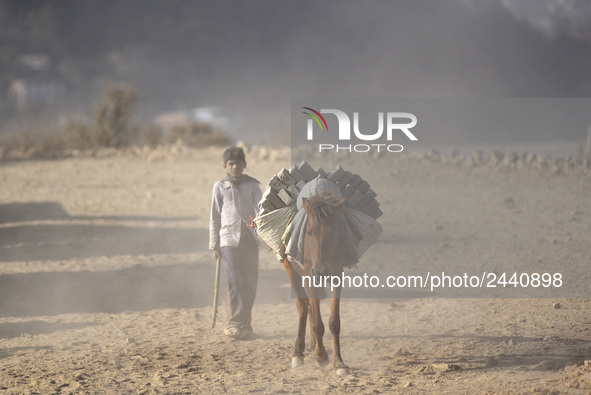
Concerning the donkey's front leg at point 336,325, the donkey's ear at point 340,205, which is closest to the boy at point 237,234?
the donkey's front leg at point 336,325

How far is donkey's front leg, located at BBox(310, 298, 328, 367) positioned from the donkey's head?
43cm

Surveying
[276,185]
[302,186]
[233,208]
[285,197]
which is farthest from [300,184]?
[233,208]

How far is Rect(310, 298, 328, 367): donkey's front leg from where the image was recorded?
212 inches

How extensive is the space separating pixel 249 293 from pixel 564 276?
4.30 m

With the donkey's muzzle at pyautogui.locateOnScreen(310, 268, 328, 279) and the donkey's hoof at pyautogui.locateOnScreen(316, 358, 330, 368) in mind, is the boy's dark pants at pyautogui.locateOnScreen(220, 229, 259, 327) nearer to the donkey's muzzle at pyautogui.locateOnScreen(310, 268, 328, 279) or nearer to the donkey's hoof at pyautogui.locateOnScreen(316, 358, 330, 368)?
the donkey's hoof at pyautogui.locateOnScreen(316, 358, 330, 368)

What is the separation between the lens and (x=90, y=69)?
7381 centimetres

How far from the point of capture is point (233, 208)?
6.53 meters

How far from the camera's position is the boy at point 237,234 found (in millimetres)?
6512

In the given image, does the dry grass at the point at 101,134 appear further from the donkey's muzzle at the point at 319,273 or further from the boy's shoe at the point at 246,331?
the donkey's muzzle at the point at 319,273

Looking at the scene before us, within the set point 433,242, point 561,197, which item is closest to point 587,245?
point 433,242

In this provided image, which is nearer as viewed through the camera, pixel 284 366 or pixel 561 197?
pixel 284 366

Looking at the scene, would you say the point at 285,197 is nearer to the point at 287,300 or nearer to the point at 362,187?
the point at 362,187

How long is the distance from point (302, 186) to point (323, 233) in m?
0.69

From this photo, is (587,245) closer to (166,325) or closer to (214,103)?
(166,325)
